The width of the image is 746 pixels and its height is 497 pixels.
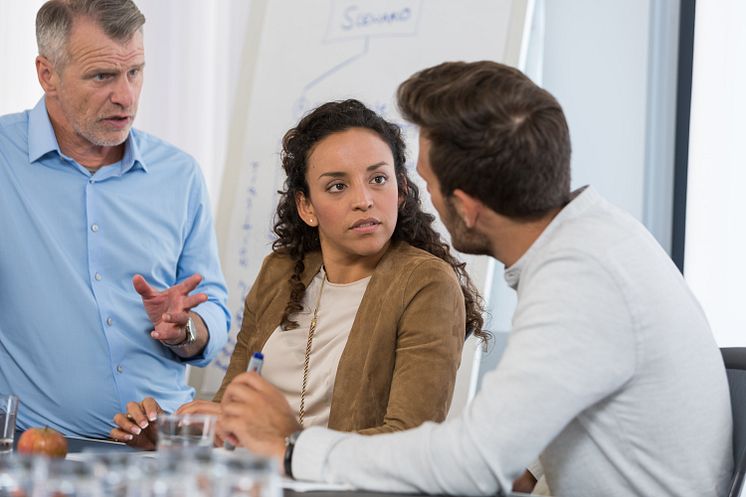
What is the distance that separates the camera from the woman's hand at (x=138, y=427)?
195 cm

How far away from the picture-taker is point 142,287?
219cm

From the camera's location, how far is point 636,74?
3236mm

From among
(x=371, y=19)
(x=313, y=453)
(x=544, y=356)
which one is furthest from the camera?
(x=371, y=19)

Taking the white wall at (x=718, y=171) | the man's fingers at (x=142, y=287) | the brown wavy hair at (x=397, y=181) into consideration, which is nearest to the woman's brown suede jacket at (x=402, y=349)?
the brown wavy hair at (x=397, y=181)

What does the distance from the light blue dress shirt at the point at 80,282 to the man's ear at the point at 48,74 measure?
0.16 ft

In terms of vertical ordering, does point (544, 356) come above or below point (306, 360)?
above

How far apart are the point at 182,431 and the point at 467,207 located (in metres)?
0.56

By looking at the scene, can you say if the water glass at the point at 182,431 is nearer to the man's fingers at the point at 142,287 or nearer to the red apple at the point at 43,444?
the red apple at the point at 43,444

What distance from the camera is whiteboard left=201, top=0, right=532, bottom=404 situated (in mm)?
2980

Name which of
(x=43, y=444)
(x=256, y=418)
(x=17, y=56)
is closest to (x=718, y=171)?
(x=256, y=418)

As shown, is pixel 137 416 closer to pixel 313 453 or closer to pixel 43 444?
pixel 43 444

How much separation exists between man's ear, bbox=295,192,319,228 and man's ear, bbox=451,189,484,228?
72 cm

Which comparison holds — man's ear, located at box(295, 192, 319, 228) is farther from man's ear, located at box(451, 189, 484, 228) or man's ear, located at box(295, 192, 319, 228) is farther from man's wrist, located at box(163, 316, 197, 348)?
man's ear, located at box(451, 189, 484, 228)

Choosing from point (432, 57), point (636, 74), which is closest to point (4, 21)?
point (432, 57)
